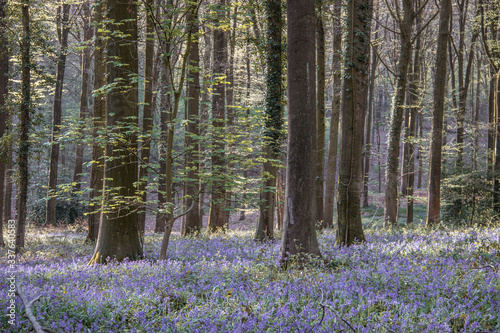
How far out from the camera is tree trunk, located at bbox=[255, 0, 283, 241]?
10758 mm

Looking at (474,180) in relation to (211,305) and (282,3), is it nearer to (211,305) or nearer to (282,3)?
(282,3)

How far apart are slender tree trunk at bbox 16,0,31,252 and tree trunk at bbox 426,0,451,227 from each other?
13915 mm

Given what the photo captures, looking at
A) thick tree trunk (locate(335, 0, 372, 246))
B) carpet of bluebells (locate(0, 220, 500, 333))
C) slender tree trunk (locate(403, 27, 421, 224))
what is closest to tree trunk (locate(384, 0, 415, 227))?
slender tree trunk (locate(403, 27, 421, 224))

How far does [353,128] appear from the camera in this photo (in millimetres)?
8141

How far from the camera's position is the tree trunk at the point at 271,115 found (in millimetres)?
10758

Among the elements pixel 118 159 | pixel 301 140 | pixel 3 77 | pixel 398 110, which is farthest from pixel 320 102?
pixel 3 77

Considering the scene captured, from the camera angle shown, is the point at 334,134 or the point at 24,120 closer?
the point at 24,120

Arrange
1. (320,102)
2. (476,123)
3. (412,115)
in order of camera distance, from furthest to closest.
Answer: (476,123), (412,115), (320,102)

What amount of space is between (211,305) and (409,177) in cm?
2495

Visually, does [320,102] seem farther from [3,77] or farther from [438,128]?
[3,77]

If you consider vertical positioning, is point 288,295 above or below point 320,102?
below

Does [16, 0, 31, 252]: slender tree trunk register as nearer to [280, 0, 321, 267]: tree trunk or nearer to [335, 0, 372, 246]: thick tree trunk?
[280, 0, 321, 267]: tree trunk

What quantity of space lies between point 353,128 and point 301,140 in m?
2.48

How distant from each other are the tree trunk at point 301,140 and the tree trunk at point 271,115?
428cm
